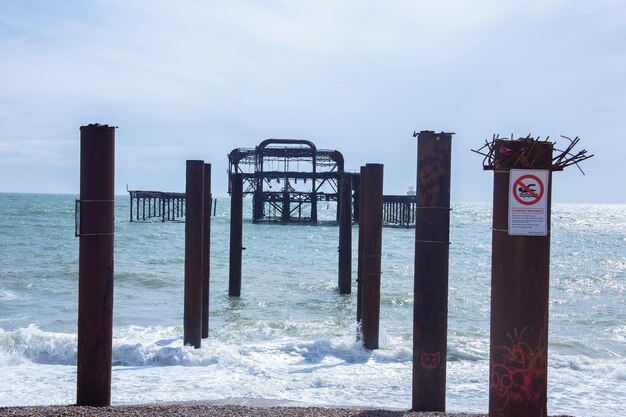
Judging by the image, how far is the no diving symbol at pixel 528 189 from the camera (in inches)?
175

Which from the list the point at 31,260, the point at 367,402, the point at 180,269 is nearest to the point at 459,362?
the point at 367,402

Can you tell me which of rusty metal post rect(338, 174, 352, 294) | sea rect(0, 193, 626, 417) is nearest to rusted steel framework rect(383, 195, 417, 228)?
sea rect(0, 193, 626, 417)

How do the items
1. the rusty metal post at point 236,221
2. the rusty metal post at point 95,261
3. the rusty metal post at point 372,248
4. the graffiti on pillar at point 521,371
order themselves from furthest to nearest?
the rusty metal post at point 236,221 < the rusty metal post at point 372,248 < the rusty metal post at point 95,261 < the graffiti on pillar at point 521,371

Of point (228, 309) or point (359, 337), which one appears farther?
point (228, 309)

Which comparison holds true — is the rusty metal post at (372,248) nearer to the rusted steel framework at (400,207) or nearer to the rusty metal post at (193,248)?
the rusty metal post at (193,248)

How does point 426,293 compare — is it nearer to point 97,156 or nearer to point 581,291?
point 97,156

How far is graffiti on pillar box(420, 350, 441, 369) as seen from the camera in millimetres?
5895

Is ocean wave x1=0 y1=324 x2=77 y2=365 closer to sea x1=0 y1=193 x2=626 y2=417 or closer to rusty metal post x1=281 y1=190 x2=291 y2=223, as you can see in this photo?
sea x1=0 y1=193 x2=626 y2=417

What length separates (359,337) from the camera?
1115 cm

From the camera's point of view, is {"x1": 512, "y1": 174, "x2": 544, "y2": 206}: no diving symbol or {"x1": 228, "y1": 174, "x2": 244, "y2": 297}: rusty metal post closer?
{"x1": 512, "y1": 174, "x2": 544, "y2": 206}: no diving symbol

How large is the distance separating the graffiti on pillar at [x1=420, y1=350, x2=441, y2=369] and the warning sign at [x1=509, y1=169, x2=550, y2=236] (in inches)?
72.0

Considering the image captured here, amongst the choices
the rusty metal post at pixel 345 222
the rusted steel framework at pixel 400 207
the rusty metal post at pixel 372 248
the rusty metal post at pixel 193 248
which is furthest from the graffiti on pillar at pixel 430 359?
the rusted steel framework at pixel 400 207

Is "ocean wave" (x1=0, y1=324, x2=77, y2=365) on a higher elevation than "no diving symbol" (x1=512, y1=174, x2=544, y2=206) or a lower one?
lower

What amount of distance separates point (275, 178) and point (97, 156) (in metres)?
43.9
